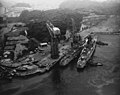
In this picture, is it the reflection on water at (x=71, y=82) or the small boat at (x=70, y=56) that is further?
the small boat at (x=70, y=56)

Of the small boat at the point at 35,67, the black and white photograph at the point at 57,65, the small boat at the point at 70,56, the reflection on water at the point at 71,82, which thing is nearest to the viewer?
the reflection on water at the point at 71,82

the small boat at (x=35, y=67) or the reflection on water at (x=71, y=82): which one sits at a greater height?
the small boat at (x=35, y=67)

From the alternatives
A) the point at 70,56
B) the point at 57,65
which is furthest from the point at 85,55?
the point at 57,65

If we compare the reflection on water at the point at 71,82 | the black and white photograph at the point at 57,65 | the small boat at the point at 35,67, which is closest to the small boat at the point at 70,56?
the black and white photograph at the point at 57,65

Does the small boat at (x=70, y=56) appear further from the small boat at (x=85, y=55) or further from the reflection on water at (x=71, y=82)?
the small boat at (x=85, y=55)

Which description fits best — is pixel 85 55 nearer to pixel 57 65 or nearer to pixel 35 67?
pixel 57 65

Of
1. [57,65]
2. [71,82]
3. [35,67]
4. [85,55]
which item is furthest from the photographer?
[85,55]

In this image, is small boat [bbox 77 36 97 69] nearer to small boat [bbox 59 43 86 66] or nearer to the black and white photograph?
the black and white photograph

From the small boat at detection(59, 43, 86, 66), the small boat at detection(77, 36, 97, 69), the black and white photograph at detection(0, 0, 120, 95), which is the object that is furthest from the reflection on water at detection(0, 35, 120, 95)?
the small boat at detection(77, 36, 97, 69)

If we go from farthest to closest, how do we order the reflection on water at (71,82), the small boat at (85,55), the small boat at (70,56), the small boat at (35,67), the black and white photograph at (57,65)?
the small boat at (70,56), the small boat at (85,55), the small boat at (35,67), the black and white photograph at (57,65), the reflection on water at (71,82)
